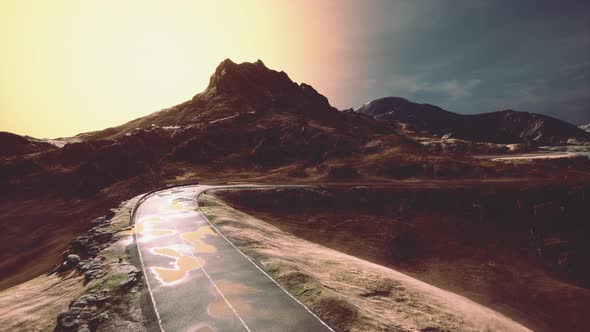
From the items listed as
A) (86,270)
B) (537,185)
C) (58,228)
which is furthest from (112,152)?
(537,185)

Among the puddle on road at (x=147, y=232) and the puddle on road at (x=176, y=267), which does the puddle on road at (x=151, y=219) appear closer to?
the puddle on road at (x=147, y=232)

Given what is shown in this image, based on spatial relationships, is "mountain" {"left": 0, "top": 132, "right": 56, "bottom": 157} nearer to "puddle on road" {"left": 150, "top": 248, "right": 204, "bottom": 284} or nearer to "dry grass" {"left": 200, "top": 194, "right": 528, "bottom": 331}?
"puddle on road" {"left": 150, "top": 248, "right": 204, "bottom": 284}

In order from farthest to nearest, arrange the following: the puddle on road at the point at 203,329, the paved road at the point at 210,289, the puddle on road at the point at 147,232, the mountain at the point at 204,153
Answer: the mountain at the point at 204,153
the puddle on road at the point at 147,232
the paved road at the point at 210,289
the puddle on road at the point at 203,329

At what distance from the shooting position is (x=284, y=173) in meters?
66.9

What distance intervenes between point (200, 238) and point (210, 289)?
797 centimetres

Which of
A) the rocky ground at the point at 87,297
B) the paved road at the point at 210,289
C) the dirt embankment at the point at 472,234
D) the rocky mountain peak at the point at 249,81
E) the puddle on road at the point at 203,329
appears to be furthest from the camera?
the rocky mountain peak at the point at 249,81

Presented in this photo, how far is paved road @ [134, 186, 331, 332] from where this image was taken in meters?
11.2

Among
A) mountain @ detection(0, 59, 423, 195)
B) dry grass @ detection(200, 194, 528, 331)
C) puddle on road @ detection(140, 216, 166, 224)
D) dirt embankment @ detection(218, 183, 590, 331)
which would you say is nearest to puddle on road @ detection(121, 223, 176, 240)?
puddle on road @ detection(140, 216, 166, 224)

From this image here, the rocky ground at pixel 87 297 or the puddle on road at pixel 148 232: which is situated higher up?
the puddle on road at pixel 148 232

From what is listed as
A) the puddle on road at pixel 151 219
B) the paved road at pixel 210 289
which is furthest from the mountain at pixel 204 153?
the paved road at pixel 210 289

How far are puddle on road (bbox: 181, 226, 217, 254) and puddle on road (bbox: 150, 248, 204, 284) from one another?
1264 millimetres

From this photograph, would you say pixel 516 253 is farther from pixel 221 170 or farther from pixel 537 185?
pixel 221 170

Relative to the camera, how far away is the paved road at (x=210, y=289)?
11242mm

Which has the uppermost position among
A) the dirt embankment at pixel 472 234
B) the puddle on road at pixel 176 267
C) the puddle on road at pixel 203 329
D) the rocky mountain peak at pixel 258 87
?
the rocky mountain peak at pixel 258 87
